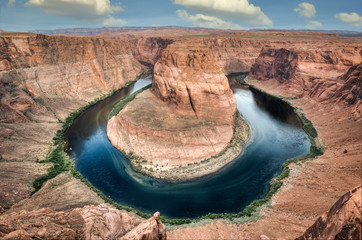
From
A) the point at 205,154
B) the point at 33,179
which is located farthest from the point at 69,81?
the point at 205,154

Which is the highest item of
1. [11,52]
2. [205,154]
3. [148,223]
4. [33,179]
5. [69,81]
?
[11,52]

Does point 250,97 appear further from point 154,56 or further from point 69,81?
point 154,56

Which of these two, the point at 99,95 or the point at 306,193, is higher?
the point at 99,95

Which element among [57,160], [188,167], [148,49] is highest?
[148,49]

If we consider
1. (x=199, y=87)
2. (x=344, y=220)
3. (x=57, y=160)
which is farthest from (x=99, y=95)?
(x=344, y=220)

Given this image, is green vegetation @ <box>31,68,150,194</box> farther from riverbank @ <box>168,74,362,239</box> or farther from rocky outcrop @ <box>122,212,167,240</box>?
riverbank @ <box>168,74,362,239</box>

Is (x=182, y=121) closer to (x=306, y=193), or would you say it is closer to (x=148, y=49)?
(x=306, y=193)

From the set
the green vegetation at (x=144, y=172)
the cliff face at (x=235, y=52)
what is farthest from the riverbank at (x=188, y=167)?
the cliff face at (x=235, y=52)

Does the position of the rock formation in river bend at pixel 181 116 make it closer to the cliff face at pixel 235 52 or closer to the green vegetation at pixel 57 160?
the green vegetation at pixel 57 160
